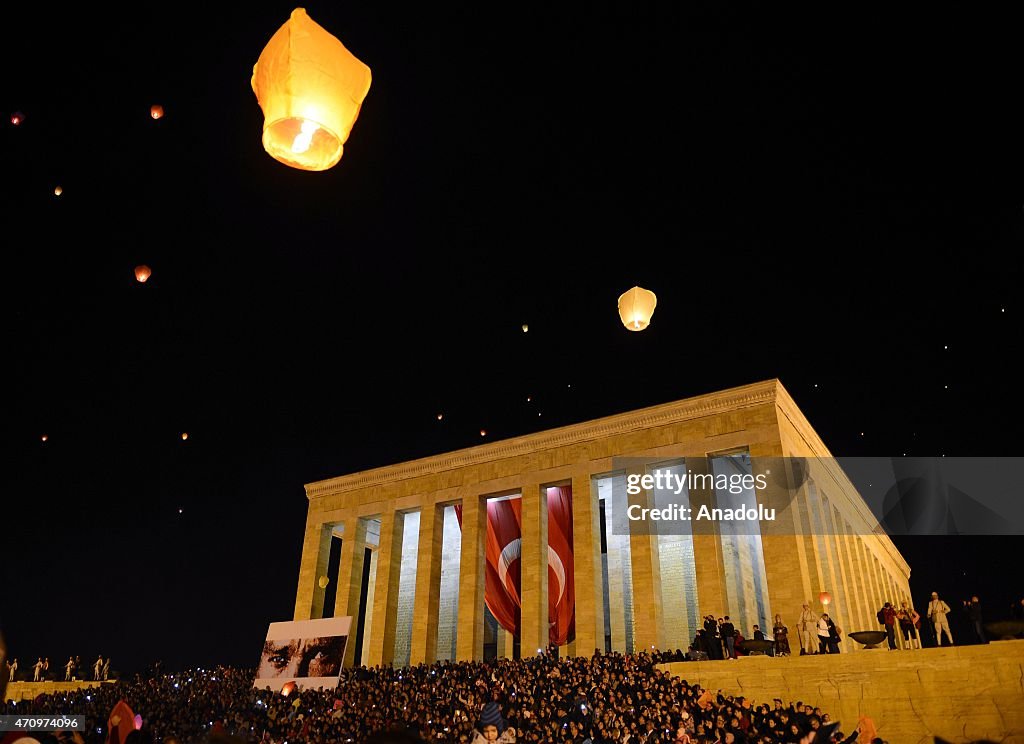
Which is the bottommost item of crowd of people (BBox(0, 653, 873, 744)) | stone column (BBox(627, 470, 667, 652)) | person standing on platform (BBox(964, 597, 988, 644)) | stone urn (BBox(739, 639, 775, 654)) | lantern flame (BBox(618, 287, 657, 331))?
crowd of people (BBox(0, 653, 873, 744))

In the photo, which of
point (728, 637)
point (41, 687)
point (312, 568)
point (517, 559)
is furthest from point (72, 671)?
point (728, 637)

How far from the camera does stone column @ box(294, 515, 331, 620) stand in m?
38.1

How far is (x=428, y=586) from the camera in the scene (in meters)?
34.8

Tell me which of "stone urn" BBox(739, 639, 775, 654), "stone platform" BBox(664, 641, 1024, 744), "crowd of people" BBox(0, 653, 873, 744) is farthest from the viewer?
"stone urn" BBox(739, 639, 775, 654)

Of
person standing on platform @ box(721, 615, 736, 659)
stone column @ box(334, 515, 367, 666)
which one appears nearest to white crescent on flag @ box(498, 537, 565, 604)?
stone column @ box(334, 515, 367, 666)

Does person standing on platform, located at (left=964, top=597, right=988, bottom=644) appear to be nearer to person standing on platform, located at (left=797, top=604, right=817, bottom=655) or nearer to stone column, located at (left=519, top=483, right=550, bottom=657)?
person standing on platform, located at (left=797, top=604, right=817, bottom=655)

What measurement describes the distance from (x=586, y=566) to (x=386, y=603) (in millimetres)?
10219

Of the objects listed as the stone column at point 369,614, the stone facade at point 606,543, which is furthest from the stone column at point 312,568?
the stone column at point 369,614

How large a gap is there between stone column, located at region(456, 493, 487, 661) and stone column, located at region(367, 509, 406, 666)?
3753mm

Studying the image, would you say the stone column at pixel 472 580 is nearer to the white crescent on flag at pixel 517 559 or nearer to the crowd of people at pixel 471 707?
the white crescent on flag at pixel 517 559

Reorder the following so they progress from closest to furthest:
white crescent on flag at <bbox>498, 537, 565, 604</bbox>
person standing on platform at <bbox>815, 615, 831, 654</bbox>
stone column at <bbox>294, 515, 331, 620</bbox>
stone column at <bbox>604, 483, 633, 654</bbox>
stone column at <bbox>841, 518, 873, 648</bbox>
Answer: person standing on platform at <bbox>815, 615, 831, 654</bbox> < white crescent on flag at <bbox>498, 537, 565, 604</bbox> < stone column at <bbox>604, 483, 633, 654</bbox> < stone column at <bbox>841, 518, 873, 648</bbox> < stone column at <bbox>294, 515, 331, 620</bbox>

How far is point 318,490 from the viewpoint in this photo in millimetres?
40688

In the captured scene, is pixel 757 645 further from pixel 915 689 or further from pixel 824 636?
pixel 915 689

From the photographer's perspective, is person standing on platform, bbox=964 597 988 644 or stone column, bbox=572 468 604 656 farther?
stone column, bbox=572 468 604 656
